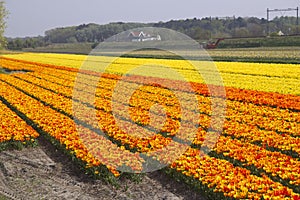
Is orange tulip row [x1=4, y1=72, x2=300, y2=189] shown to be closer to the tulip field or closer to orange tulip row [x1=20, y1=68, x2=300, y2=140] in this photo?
the tulip field

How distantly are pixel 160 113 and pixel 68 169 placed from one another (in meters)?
4.87

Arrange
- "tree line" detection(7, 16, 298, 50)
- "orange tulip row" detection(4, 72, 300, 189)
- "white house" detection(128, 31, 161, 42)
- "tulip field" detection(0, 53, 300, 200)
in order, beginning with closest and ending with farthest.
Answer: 1. "tulip field" detection(0, 53, 300, 200)
2. "orange tulip row" detection(4, 72, 300, 189)
3. "white house" detection(128, 31, 161, 42)
4. "tree line" detection(7, 16, 298, 50)

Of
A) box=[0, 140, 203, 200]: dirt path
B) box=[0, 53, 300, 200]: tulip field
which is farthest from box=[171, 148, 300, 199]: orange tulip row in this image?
box=[0, 140, 203, 200]: dirt path

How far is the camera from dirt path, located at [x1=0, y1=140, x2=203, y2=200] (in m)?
7.21

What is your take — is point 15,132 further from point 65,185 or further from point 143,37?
point 143,37

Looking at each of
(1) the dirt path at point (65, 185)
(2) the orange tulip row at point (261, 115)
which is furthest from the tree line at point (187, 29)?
(1) the dirt path at point (65, 185)

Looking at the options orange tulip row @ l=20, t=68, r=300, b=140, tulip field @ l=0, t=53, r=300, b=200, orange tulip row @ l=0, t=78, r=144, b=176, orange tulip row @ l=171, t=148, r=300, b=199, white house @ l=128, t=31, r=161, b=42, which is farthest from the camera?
white house @ l=128, t=31, r=161, b=42

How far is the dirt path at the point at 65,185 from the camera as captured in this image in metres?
7.21

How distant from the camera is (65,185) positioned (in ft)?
25.3

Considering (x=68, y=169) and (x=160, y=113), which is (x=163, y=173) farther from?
(x=160, y=113)

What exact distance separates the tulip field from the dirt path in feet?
0.70

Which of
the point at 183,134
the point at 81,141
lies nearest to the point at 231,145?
the point at 183,134

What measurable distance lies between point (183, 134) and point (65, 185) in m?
3.27

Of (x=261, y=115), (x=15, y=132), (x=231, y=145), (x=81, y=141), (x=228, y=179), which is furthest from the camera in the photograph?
(x=261, y=115)
